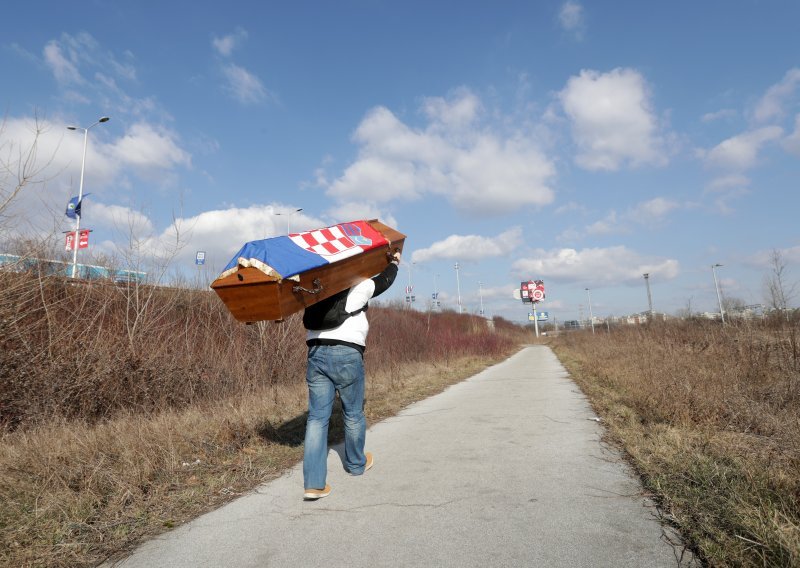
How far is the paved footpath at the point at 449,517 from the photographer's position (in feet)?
8.93

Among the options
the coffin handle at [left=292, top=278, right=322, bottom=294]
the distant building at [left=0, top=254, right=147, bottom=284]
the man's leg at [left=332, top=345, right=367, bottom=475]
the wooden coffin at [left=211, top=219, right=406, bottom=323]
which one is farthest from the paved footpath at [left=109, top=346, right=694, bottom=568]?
the distant building at [left=0, top=254, right=147, bottom=284]

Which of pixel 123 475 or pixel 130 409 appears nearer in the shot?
pixel 123 475

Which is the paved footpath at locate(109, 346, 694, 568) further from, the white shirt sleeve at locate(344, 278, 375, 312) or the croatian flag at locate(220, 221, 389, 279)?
the croatian flag at locate(220, 221, 389, 279)

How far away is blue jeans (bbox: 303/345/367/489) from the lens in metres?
3.90

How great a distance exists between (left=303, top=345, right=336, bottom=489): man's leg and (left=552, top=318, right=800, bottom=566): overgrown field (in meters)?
2.57

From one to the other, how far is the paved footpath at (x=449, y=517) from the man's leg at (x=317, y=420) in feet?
0.71

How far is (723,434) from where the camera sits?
16.3 feet

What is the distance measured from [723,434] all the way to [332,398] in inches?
166

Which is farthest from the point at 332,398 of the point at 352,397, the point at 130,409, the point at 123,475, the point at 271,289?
the point at 130,409

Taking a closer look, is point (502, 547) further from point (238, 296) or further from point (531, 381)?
point (531, 381)

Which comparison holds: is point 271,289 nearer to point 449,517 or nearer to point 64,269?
point 449,517

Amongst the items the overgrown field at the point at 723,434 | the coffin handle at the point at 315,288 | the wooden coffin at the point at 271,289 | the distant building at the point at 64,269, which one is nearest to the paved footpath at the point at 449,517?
the overgrown field at the point at 723,434

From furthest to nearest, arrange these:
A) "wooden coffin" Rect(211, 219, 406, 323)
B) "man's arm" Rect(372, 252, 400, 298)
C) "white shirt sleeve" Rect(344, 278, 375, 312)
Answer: "man's arm" Rect(372, 252, 400, 298), "white shirt sleeve" Rect(344, 278, 375, 312), "wooden coffin" Rect(211, 219, 406, 323)

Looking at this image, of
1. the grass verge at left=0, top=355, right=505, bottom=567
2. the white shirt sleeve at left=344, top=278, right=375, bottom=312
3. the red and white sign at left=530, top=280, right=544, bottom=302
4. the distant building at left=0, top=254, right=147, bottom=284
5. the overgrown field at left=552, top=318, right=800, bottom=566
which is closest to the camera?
the overgrown field at left=552, top=318, right=800, bottom=566
